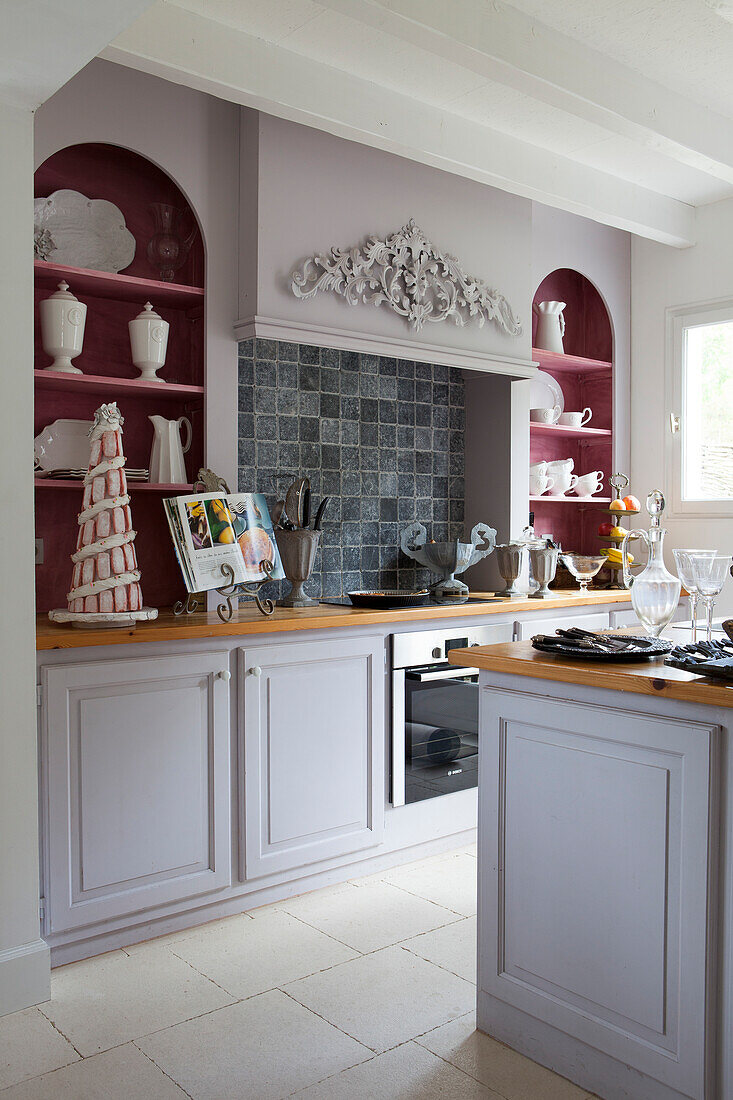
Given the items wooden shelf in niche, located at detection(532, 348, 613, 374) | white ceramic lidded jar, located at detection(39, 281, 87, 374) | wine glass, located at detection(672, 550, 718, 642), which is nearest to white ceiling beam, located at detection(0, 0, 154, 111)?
white ceramic lidded jar, located at detection(39, 281, 87, 374)

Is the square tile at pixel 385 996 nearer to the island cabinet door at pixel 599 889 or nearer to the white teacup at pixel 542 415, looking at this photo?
the island cabinet door at pixel 599 889

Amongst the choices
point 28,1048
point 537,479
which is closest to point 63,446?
point 28,1048

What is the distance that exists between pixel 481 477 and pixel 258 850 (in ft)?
6.78

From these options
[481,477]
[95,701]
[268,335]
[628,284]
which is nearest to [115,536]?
[95,701]

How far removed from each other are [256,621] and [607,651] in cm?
122

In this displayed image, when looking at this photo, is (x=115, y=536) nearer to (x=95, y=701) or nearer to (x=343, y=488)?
(x=95, y=701)

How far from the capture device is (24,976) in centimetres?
231

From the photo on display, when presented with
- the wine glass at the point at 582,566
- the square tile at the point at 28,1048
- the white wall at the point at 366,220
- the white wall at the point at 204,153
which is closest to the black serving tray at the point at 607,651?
the square tile at the point at 28,1048

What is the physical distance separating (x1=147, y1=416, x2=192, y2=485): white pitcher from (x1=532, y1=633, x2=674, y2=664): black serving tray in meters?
1.53

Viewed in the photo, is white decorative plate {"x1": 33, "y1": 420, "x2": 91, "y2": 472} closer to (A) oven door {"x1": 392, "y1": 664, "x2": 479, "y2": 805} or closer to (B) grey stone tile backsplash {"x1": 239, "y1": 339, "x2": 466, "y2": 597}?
(B) grey stone tile backsplash {"x1": 239, "y1": 339, "x2": 466, "y2": 597}

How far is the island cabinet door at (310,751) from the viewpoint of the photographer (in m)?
2.87

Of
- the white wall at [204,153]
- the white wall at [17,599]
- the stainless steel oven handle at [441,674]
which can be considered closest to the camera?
the white wall at [17,599]

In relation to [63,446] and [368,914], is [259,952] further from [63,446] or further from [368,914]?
[63,446]

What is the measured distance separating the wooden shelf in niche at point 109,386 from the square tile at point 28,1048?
6.01 feet
